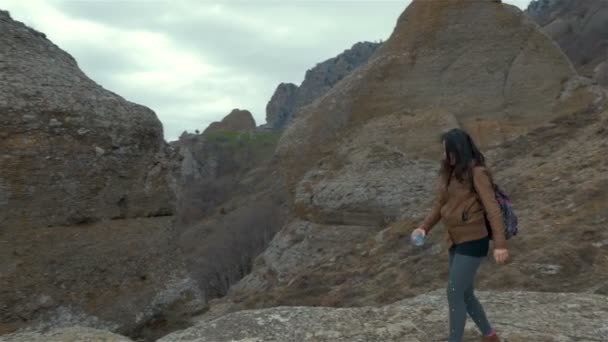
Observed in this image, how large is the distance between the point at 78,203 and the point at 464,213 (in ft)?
16.3

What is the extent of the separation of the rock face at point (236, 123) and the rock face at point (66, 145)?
340ft

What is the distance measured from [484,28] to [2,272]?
16.1m

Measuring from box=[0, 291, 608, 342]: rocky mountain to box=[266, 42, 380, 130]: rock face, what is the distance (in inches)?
3586

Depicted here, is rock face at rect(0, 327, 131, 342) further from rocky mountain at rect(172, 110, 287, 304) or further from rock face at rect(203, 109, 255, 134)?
rock face at rect(203, 109, 255, 134)

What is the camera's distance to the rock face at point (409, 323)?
5.36 meters

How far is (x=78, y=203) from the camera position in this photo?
749 centimetres

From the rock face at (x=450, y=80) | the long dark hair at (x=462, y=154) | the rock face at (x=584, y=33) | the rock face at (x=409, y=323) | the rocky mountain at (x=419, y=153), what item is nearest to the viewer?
the long dark hair at (x=462, y=154)

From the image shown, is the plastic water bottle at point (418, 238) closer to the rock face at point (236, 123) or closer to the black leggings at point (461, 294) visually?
the black leggings at point (461, 294)

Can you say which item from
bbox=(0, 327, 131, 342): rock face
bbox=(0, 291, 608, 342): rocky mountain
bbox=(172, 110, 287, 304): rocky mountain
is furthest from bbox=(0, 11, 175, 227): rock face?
bbox=(0, 291, 608, 342): rocky mountain

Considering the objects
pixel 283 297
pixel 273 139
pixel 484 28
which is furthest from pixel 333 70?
pixel 283 297

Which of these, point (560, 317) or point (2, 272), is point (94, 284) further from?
point (560, 317)

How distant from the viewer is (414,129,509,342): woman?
4.32 metres

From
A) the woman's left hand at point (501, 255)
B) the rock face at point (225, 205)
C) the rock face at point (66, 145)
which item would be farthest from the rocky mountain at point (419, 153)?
the woman's left hand at point (501, 255)

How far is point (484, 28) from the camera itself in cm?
1903
